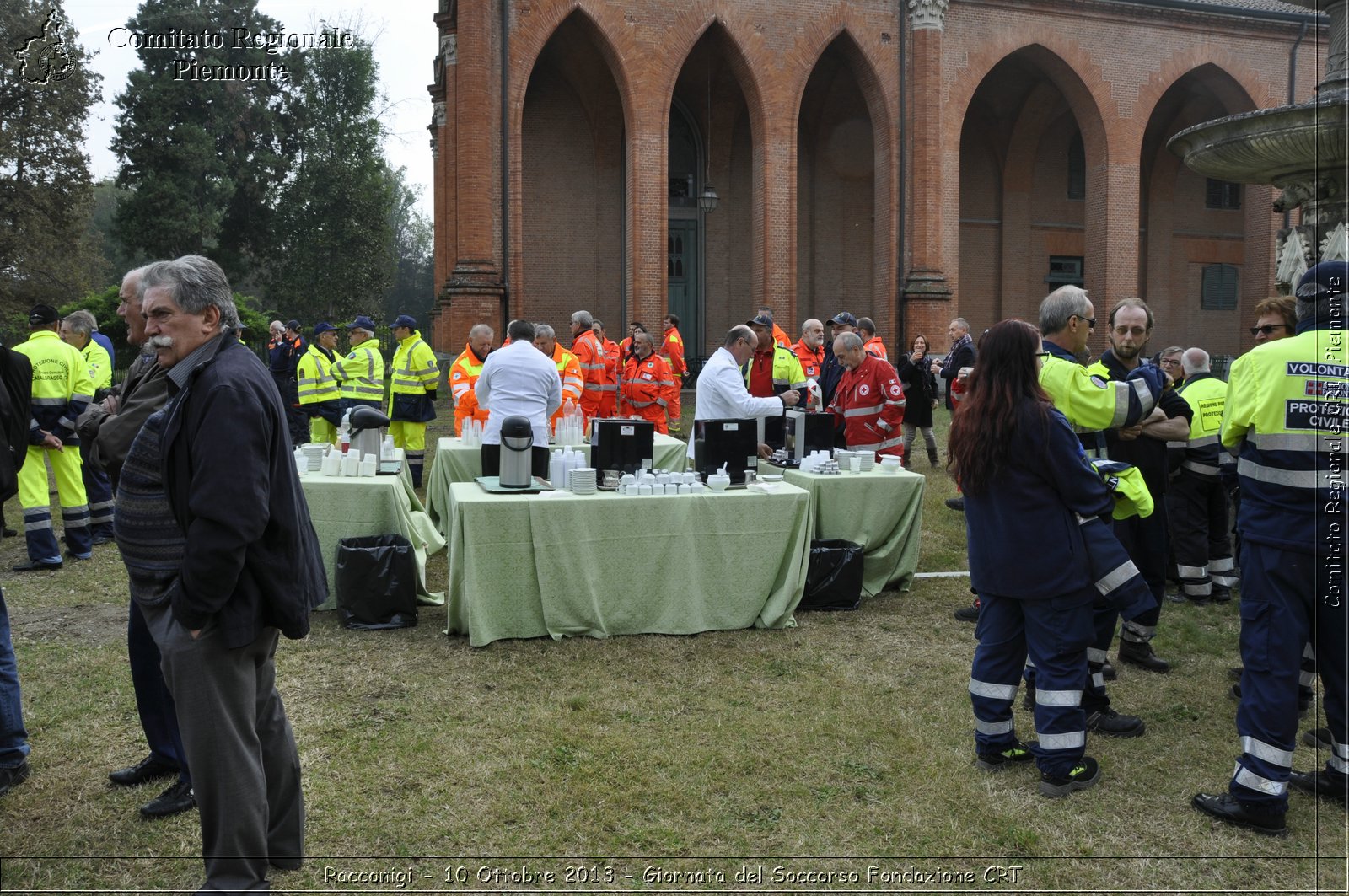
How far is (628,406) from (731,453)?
19.0 ft

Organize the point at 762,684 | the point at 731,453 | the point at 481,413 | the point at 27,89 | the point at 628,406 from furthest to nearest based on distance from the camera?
1. the point at 27,89
2. the point at 628,406
3. the point at 481,413
4. the point at 731,453
5. the point at 762,684

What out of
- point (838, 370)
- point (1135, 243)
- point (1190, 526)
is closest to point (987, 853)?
point (1190, 526)

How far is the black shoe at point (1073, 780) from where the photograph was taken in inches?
175

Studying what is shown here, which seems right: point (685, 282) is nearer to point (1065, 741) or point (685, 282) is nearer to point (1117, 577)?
point (1117, 577)

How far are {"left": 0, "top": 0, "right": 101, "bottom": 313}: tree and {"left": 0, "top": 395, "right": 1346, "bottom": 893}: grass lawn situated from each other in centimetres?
3091

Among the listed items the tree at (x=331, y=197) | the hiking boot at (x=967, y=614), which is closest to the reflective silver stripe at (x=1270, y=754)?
the hiking boot at (x=967, y=614)

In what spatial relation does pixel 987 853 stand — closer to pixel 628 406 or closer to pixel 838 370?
pixel 838 370

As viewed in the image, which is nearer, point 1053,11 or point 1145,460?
point 1145,460

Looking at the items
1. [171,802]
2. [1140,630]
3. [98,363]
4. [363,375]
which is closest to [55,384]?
[98,363]

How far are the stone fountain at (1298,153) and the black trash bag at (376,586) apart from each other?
698 centimetres

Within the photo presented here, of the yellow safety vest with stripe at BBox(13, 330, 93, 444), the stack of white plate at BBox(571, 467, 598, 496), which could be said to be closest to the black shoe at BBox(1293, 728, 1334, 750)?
the stack of white plate at BBox(571, 467, 598, 496)

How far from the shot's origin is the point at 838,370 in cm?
1102

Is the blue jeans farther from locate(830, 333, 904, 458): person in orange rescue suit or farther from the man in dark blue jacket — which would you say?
locate(830, 333, 904, 458): person in orange rescue suit

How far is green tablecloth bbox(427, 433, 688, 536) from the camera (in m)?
9.42
